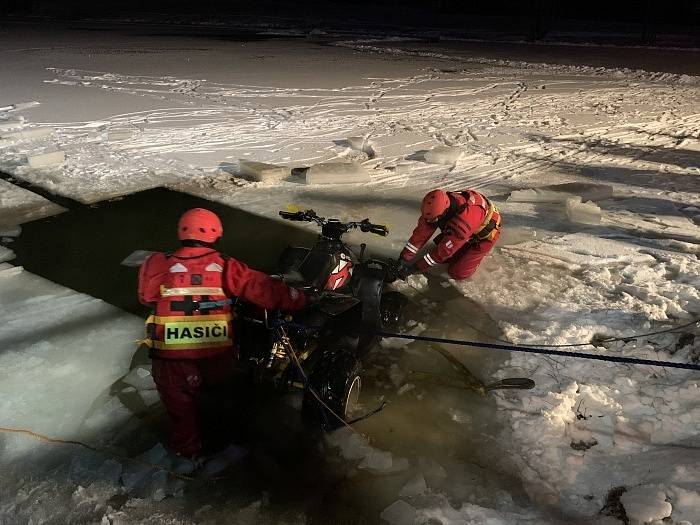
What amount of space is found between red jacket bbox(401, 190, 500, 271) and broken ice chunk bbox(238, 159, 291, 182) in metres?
3.53

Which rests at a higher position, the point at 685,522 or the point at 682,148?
the point at 682,148

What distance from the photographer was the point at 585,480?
9.68ft

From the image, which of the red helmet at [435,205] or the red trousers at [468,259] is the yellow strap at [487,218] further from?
the red helmet at [435,205]

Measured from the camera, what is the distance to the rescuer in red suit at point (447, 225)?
4516 mm

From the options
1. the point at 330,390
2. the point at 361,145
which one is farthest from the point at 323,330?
the point at 361,145

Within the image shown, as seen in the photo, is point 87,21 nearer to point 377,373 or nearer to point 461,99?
point 461,99

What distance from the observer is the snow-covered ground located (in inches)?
120

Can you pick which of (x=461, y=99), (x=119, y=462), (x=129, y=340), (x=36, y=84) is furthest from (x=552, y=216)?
(x=36, y=84)

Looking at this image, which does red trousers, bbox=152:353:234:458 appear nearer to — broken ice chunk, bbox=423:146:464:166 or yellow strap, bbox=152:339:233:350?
yellow strap, bbox=152:339:233:350

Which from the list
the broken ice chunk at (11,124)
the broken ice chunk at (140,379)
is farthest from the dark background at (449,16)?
the broken ice chunk at (140,379)

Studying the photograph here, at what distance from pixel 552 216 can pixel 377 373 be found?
3.92m

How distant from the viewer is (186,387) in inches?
117

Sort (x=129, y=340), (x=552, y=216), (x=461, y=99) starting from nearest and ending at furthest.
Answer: (x=129, y=340) < (x=552, y=216) < (x=461, y=99)

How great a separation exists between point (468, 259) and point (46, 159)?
6.62 metres
